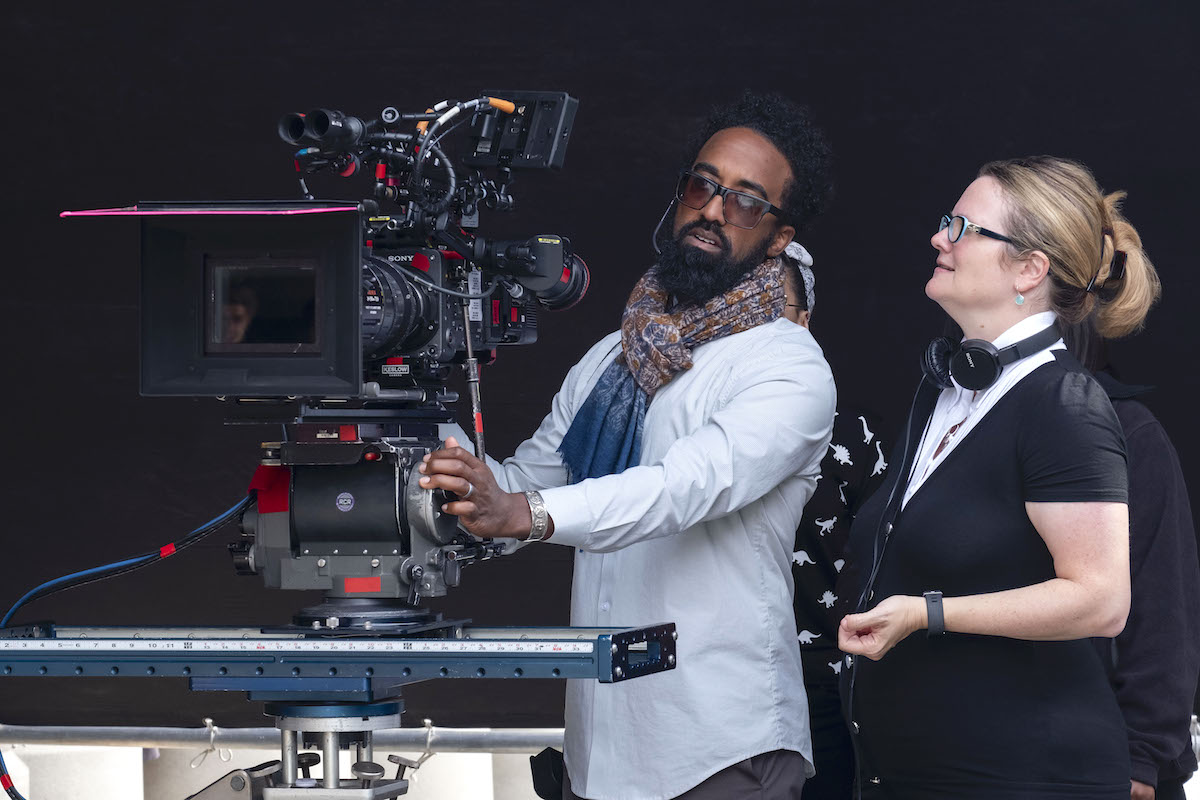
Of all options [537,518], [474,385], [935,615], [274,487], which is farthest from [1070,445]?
[274,487]

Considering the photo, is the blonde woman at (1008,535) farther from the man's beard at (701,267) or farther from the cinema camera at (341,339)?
the cinema camera at (341,339)

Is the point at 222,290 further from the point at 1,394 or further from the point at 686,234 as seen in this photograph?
the point at 1,394

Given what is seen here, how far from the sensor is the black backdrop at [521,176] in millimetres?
2969

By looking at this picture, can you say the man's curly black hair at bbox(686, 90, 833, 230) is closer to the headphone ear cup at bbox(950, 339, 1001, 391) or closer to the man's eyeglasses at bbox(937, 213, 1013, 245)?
the man's eyeglasses at bbox(937, 213, 1013, 245)

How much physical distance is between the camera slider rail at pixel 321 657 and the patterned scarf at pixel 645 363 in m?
0.49

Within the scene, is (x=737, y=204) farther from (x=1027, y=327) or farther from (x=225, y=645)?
(x=225, y=645)

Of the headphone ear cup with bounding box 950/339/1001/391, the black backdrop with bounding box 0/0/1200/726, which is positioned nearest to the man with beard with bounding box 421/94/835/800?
the headphone ear cup with bounding box 950/339/1001/391

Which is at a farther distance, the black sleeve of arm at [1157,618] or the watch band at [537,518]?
the black sleeve of arm at [1157,618]

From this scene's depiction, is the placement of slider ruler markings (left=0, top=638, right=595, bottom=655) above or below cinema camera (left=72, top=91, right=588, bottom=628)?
below

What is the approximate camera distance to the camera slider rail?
1.59m

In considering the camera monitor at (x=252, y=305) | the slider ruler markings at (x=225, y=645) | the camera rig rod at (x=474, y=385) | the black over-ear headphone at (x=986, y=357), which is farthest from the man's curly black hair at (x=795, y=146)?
the slider ruler markings at (x=225, y=645)

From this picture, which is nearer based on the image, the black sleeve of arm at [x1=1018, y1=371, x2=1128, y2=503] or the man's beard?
the black sleeve of arm at [x1=1018, y1=371, x2=1128, y2=503]

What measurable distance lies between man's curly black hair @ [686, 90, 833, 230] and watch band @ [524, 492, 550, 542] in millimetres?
727

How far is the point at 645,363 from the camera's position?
2.15 metres
